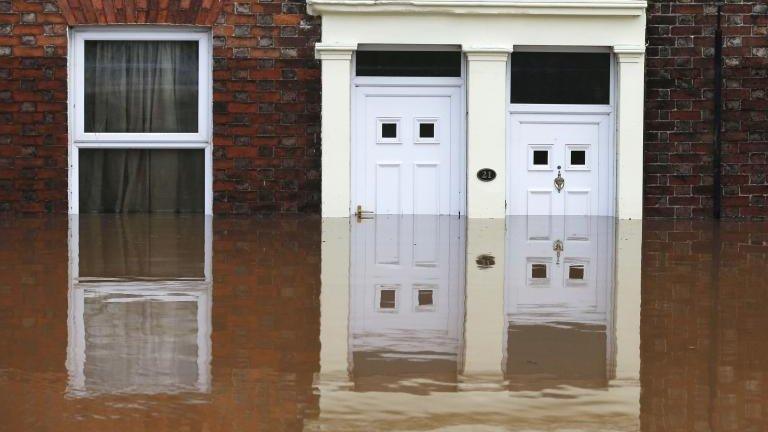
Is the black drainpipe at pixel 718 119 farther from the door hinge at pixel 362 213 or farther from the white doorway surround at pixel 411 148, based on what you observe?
the door hinge at pixel 362 213

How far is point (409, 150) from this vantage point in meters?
15.8

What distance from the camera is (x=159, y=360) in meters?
4.88

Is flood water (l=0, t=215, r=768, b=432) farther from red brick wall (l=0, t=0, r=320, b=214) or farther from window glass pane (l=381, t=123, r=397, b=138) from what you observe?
window glass pane (l=381, t=123, r=397, b=138)

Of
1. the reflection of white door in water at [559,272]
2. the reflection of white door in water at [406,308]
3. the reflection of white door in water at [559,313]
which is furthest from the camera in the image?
the reflection of white door in water at [559,272]

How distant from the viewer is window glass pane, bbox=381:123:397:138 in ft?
51.9

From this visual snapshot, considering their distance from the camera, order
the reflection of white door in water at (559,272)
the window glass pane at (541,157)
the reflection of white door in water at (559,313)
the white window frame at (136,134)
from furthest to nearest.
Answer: the window glass pane at (541,157) < the white window frame at (136,134) < the reflection of white door in water at (559,272) < the reflection of white door in water at (559,313)

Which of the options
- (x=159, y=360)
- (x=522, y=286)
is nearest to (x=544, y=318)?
(x=522, y=286)

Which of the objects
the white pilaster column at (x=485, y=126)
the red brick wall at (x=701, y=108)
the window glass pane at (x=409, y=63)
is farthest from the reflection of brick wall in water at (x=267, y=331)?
the red brick wall at (x=701, y=108)

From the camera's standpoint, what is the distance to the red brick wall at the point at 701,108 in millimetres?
15453

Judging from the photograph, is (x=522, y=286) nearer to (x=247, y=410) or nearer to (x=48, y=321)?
(x=48, y=321)

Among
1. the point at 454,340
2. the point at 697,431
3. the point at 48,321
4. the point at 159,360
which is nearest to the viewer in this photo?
the point at 697,431

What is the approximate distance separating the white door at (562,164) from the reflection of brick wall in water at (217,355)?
694 centimetres

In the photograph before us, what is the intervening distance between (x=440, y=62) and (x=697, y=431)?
40.2ft

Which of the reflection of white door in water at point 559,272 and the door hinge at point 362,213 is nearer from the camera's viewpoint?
the reflection of white door in water at point 559,272
